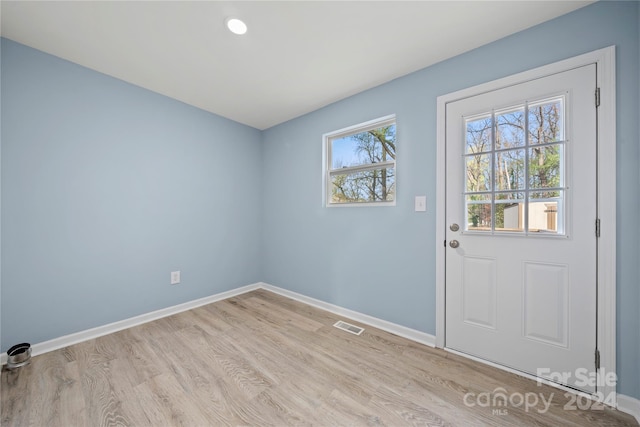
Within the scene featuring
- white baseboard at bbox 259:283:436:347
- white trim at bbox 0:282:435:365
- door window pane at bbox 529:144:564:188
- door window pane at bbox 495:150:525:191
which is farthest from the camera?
white baseboard at bbox 259:283:436:347

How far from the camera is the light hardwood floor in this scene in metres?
1.32

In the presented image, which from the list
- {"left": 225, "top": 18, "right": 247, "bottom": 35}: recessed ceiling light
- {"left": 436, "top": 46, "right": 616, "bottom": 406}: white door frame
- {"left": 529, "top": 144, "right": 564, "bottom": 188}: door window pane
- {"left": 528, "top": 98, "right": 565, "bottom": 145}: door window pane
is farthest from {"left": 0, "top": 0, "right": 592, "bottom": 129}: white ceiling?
{"left": 529, "top": 144, "right": 564, "bottom": 188}: door window pane

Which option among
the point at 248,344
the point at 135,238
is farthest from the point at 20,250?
the point at 248,344

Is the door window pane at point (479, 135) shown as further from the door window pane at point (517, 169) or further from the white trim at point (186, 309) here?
the white trim at point (186, 309)

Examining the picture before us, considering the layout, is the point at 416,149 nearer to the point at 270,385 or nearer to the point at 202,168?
the point at 270,385

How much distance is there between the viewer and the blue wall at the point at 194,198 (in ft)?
4.88

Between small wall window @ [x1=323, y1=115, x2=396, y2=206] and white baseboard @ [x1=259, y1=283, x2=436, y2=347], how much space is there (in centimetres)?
117

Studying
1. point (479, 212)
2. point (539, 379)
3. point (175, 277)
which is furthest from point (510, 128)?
point (175, 277)

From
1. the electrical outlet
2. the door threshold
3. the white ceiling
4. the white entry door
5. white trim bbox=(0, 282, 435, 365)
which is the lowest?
the door threshold

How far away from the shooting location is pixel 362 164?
2648 millimetres

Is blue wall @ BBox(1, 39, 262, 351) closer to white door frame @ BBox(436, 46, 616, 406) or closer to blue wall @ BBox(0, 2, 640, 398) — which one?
blue wall @ BBox(0, 2, 640, 398)

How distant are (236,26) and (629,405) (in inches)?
132

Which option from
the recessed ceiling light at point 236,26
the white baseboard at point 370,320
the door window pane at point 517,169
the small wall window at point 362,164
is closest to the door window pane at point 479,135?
the door window pane at point 517,169

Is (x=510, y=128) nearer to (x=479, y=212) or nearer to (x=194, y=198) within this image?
(x=479, y=212)
